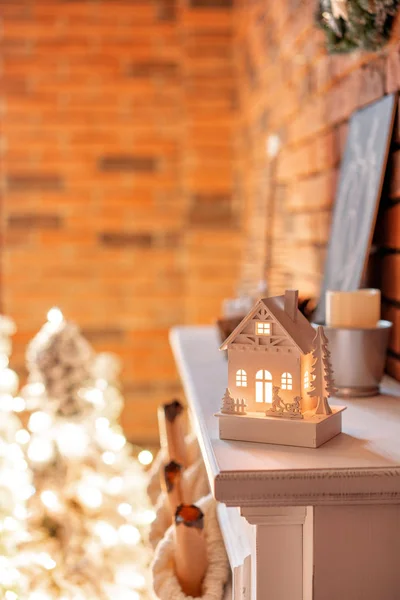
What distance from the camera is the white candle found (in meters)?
1.32

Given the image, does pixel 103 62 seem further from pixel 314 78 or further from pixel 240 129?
pixel 314 78

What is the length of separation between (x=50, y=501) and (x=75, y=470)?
121 mm

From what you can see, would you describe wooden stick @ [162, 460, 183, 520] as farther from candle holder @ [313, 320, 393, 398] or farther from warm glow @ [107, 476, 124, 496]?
warm glow @ [107, 476, 124, 496]

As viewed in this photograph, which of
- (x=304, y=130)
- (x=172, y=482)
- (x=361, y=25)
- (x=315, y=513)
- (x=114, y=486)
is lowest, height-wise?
(x=114, y=486)

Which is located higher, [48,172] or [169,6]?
[169,6]

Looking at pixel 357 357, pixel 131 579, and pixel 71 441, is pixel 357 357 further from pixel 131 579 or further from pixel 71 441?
pixel 71 441

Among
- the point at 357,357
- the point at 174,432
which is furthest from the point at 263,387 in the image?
the point at 174,432

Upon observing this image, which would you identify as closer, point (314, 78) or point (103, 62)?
point (314, 78)

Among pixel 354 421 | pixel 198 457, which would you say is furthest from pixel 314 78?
pixel 354 421

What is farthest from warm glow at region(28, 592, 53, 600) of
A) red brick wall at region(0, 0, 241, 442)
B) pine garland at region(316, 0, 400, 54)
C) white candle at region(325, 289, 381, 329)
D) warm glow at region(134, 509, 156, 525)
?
red brick wall at region(0, 0, 241, 442)

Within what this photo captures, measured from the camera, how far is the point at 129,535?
2.04 m

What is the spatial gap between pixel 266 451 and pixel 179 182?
108 inches

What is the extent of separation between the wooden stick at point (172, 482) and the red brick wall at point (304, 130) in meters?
0.47

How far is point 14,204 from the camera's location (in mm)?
3582
